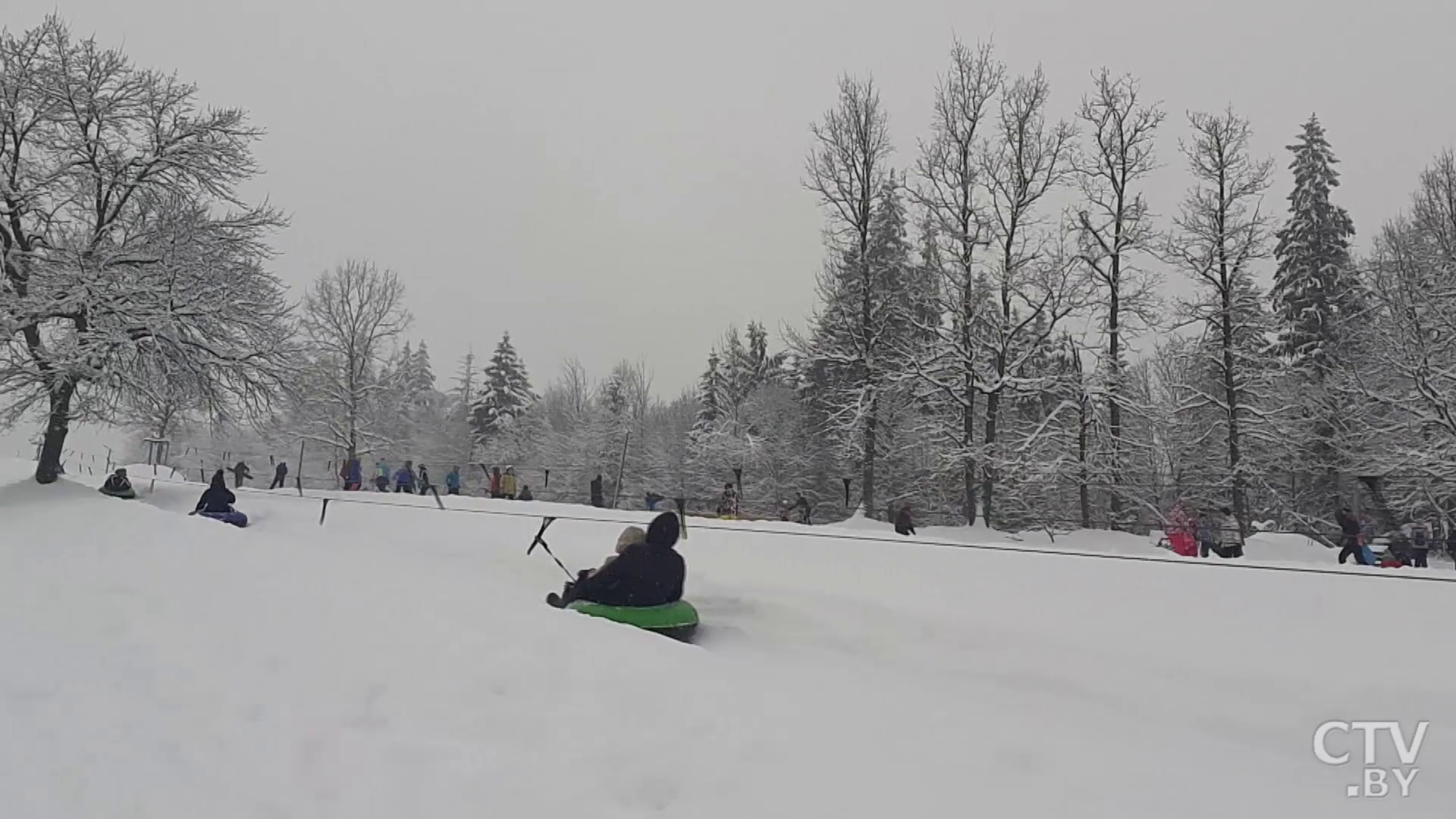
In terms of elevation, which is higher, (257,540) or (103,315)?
(103,315)

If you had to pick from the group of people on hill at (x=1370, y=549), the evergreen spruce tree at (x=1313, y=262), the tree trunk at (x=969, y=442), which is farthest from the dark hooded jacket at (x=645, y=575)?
the evergreen spruce tree at (x=1313, y=262)

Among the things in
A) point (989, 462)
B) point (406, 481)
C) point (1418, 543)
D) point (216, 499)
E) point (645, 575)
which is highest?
point (989, 462)

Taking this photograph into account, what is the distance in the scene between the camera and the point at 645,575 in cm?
788

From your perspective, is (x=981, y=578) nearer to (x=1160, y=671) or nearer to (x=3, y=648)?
(x=1160, y=671)

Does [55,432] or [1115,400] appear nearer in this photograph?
[55,432]

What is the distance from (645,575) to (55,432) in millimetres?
18020

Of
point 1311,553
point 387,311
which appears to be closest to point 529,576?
point 1311,553

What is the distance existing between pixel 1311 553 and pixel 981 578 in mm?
13568

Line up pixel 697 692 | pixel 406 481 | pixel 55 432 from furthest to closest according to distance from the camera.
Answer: pixel 406 481 < pixel 55 432 < pixel 697 692

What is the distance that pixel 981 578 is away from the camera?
894 centimetres

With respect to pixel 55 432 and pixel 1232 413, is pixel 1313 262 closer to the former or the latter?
pixel 1232 413

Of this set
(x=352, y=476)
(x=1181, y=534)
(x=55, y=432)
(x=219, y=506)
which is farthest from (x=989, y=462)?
(x=55, y=432)

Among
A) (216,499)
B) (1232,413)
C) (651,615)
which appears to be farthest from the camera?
(1232,413)

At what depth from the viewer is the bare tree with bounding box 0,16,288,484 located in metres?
18.0
